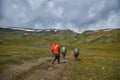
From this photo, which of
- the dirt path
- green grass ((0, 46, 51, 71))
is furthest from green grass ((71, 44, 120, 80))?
green grass ((0, 46, 51, 71))

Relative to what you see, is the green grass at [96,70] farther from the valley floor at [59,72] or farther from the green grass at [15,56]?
the green grass at [15,56]

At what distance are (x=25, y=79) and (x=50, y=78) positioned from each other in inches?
80.5

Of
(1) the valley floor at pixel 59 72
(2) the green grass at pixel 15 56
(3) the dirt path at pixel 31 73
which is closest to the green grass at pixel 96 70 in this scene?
(1) the valley floor at pixel 59 72

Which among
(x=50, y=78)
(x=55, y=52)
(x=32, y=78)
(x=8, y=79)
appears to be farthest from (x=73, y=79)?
(x=55, y=52)

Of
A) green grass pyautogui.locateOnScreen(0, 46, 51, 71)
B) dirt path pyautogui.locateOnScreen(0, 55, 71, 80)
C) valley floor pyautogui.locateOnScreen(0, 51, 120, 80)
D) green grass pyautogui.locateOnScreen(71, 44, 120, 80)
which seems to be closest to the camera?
dirt path pyautogui.locateOnScreen(0, 55, 71, 80)

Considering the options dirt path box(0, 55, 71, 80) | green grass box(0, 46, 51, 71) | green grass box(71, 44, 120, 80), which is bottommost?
green grass box(71, 44, 120, 80)

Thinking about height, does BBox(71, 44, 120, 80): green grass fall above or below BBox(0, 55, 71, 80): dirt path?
below

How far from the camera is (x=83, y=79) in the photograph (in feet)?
66.5

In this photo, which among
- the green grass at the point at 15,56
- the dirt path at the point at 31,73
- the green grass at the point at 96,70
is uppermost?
the green grass at the point at 15,56

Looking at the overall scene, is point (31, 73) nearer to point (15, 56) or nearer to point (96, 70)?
point (96, 70)

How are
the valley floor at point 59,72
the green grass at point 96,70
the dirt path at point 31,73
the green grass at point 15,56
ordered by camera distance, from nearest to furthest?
the dirt path at point 31,73
the valley floor at point 59,72
the green grass at point 96,70
the green grass at point 15,56

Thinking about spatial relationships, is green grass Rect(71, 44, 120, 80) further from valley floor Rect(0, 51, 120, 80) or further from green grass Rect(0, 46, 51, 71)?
green grass Rect(0, 46, 51, 71)

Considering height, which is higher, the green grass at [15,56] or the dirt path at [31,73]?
the green grass at [15,56]

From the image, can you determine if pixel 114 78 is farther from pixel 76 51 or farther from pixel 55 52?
pixel 76 51
